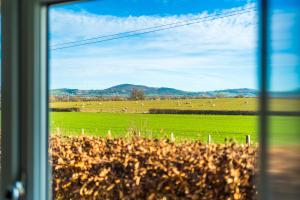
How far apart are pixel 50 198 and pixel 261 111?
2.90 ft

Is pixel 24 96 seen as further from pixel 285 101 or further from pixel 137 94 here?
pixel 285 101

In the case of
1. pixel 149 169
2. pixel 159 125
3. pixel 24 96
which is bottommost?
pixel 149 169

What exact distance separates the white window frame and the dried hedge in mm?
76

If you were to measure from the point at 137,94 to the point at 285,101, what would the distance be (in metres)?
0.53

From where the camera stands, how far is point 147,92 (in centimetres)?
138

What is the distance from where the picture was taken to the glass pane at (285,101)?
1015mm

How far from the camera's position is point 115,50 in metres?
1.43

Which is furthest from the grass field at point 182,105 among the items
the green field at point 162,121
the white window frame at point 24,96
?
the white window frame at point 24,96

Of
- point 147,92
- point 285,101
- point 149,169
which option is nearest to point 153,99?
point 147,92

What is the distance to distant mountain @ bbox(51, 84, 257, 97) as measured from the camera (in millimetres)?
1242

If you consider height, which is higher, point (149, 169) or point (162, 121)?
point (162, 121)

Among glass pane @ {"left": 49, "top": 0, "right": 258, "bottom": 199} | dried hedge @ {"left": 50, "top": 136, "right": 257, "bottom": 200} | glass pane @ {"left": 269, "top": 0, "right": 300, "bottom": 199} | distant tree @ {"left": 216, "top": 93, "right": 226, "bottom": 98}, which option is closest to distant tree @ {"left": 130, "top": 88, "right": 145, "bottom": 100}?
glass pane @ {"left": 49, "top": 0, "right": 258, "bottom": 199}

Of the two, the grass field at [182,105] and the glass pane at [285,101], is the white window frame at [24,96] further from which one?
the glass pane at [285,101]

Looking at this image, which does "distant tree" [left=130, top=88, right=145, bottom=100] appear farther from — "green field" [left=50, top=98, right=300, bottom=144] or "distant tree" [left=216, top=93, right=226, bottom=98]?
"distant tree" [left=216, top=93, right=226, bottom=98]
